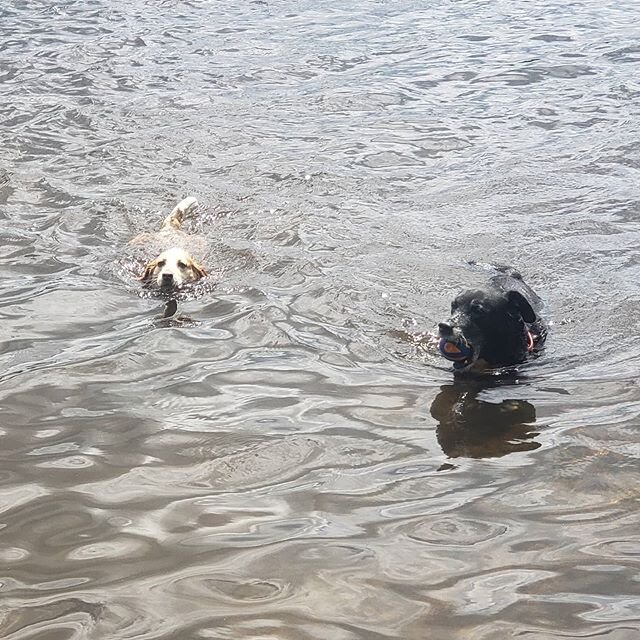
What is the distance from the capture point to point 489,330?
5.55 m

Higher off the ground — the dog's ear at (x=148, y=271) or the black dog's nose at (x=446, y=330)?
the dog's ear at (x=148, y=271)

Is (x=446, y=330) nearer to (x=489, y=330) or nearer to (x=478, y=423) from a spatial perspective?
(x=489, y=330)

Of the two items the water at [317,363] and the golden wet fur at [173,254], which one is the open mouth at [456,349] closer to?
the water at [317,363]

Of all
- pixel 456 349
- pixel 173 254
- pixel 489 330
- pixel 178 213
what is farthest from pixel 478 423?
pixel 178 213

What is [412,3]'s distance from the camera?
56.0 feet

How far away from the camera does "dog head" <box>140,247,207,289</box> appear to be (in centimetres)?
660

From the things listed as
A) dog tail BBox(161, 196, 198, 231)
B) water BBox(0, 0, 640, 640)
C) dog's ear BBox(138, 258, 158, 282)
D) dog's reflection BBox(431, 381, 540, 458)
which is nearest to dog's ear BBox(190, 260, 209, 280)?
water BBox(0, 0, 640, 640)

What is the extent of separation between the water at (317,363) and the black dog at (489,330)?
163mm

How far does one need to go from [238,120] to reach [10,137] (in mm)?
2537

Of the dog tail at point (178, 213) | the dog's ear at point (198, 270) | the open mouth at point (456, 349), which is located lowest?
the open mouth at point (456, 349)

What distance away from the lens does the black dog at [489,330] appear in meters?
5.32

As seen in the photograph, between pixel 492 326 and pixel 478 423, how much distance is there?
0.86 m

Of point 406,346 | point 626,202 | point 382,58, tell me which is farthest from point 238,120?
point 406,346

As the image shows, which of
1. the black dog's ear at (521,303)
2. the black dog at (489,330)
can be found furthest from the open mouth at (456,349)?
the black dog's ear at (521,303)
